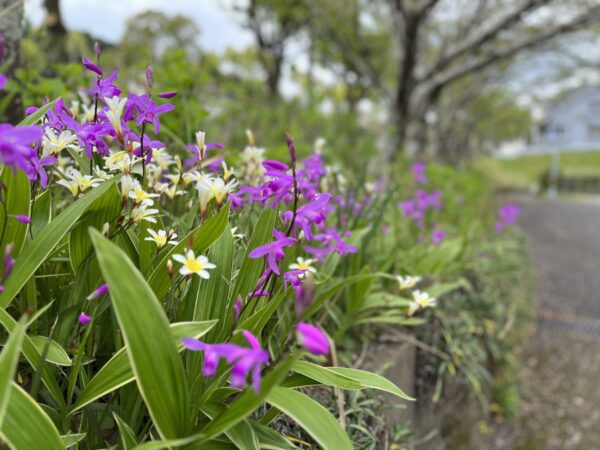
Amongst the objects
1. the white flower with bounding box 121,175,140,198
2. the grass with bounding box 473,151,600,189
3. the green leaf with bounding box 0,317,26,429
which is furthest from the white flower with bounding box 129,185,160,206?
the grass with bounding box 473,151,600,189

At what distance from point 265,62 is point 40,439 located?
1415 cm

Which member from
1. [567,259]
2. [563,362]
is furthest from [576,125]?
[563,362]

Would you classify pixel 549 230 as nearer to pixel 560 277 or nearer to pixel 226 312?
pixel 560 277

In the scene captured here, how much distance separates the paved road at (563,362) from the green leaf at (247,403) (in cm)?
268

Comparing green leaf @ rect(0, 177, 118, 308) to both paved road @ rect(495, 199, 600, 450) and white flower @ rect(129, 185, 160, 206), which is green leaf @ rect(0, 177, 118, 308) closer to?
white flower @ rect(129, 185, 160, 206)

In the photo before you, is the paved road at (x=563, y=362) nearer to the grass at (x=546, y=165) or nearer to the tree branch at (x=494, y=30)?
the tree branch at (x=494, y=30)

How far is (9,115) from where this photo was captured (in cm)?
216

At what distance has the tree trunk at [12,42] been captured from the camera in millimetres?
1926

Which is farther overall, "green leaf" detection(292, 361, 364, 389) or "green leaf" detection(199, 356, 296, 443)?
"green leaf" detection(292, 361, 364, 389)

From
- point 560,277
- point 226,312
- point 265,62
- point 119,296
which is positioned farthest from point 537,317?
point 265,62

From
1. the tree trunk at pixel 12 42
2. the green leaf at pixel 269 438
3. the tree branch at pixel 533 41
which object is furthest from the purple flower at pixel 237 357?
the tree branch at pixel 533 41

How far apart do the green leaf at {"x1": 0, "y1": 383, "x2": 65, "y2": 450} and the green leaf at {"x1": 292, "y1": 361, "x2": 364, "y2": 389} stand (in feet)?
1.30

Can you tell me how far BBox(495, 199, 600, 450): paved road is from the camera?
3094 mm

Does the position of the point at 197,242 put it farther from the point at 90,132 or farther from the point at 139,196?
the point at 90,132
